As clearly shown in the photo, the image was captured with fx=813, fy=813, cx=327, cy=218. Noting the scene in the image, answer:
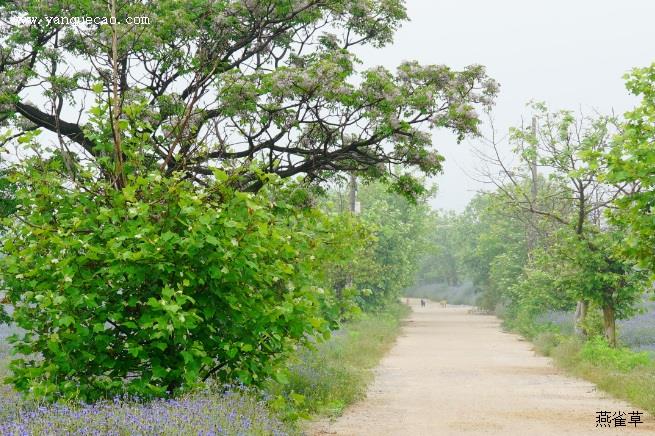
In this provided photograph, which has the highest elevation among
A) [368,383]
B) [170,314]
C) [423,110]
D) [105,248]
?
[423,110]

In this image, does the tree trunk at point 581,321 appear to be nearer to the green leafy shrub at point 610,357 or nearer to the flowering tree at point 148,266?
the green leafy shrub at point 610,357

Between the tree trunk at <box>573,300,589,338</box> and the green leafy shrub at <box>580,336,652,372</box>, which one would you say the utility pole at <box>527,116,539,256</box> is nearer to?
the tree trunk at <box>573,300,589,338</box>

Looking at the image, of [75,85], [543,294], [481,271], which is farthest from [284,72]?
[481,271]

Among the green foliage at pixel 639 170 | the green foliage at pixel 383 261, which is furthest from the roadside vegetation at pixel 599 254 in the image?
the green foliage at pixel 383 261

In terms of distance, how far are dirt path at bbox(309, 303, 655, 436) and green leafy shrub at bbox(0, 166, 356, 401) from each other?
2.97m

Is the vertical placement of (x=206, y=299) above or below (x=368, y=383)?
above

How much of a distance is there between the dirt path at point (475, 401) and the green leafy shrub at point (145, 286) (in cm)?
297

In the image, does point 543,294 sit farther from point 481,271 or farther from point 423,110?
point 481,271

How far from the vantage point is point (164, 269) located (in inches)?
297

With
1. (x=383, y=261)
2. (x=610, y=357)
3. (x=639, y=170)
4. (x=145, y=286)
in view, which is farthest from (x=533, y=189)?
(x=145, y=286)

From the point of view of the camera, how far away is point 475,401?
13.9 meters

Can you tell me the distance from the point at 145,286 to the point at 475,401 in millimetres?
7742

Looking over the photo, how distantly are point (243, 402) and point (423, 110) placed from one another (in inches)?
363

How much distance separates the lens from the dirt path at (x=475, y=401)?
432 inches
